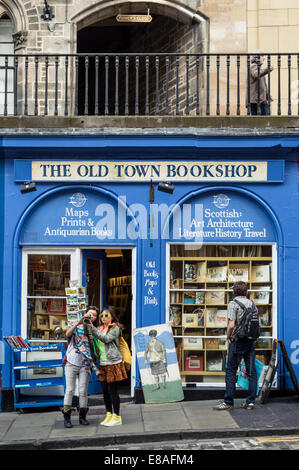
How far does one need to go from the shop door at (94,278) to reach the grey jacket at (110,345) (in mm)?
2573

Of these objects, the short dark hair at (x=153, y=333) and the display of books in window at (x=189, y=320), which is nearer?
the short dark hair at (x=153, y=333)

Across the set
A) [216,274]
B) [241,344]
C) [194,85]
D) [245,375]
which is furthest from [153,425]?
[194,85]

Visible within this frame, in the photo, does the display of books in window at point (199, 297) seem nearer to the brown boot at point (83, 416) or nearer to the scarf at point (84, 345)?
the scarf at point (84, 345)

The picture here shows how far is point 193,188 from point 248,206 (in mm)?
1007

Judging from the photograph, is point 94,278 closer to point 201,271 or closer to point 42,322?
point 42,322

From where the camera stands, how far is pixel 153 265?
1180 centimetres

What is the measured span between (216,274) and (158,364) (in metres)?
1.88

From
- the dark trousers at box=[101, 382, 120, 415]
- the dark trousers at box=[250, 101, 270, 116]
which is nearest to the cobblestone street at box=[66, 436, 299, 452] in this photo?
the dark trousers at box=[101, 382, 120, 415]

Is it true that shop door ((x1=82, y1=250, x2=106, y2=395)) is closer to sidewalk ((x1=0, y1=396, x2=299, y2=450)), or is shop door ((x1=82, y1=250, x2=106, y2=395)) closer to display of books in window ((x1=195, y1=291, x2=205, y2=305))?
sidewalk ((x1=0, y1=396, x2=299, y2=450))

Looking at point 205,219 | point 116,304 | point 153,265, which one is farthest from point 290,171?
point 116,304

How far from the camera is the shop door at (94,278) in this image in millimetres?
12055

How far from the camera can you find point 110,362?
31.2ft

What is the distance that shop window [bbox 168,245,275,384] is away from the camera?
1191 cm

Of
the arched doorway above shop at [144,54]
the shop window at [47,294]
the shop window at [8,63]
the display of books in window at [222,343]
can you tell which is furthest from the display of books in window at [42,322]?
the shop window at [8,63]
